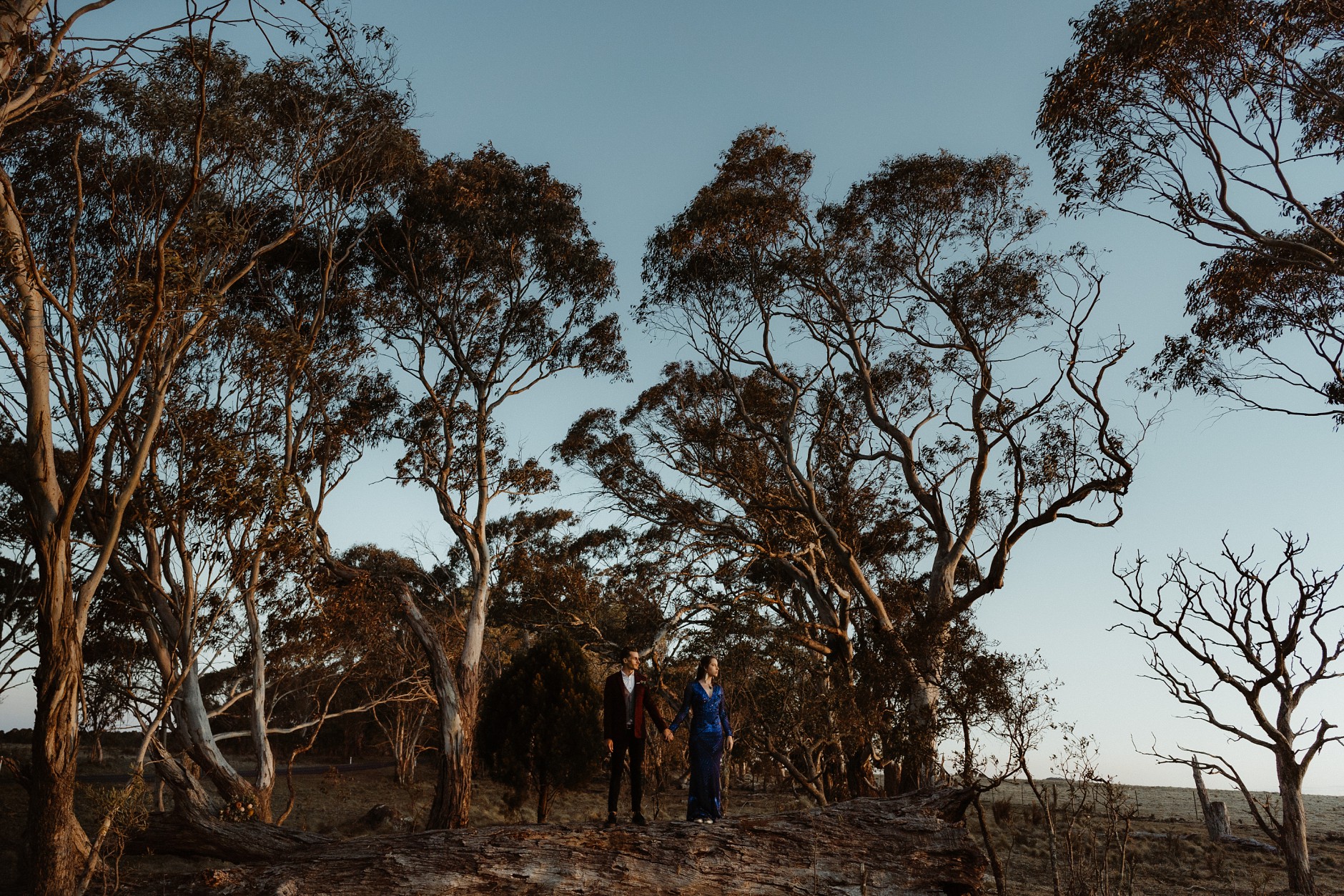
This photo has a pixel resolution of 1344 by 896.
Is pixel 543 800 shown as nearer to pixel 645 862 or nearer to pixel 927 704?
pixel 927 704

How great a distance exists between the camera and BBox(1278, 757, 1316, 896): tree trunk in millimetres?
11805

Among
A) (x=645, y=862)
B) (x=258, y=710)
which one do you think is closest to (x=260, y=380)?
(x=258, y=710)

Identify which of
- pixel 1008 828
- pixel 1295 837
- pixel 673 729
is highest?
pixel 673 729

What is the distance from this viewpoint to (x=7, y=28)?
27.7 feet

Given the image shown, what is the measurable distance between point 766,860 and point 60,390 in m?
9.59

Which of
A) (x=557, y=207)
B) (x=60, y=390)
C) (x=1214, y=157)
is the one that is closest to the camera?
(x=60, y=390)

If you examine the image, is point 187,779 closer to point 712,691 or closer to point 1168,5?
point 712,691

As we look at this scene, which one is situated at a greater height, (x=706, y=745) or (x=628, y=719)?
(x=628, y=719)

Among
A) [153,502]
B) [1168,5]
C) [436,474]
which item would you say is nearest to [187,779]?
[153,502]

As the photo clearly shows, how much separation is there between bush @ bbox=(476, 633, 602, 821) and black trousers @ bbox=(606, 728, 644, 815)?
9790 mm

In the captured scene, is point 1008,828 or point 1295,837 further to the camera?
point 1008,828

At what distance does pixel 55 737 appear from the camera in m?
8.48

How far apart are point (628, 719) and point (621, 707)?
4.7 inches

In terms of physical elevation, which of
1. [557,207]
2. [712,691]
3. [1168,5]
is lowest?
[712,691]
